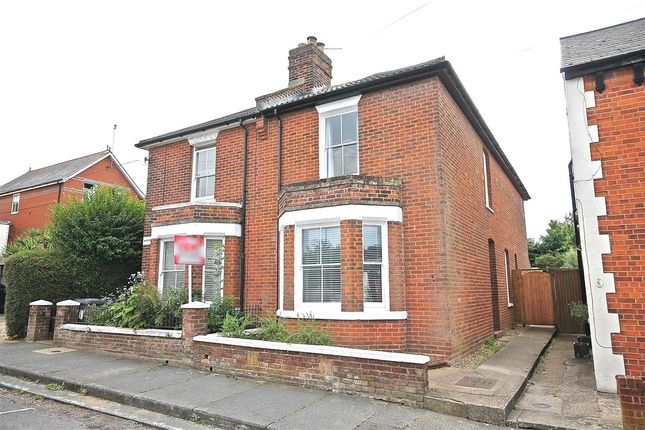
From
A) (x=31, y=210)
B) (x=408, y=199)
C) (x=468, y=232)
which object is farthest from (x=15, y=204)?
(x=468, y=232)

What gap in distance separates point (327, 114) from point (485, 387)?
22.7 ft

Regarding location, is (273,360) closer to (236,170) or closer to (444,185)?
(444,185)

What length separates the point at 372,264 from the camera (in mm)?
8328

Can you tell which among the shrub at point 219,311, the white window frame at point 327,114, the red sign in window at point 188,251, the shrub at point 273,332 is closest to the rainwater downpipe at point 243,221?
the shrub at point 219,311

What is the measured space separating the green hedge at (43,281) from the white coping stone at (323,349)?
22.7ft

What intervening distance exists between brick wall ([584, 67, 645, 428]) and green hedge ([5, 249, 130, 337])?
44.7ft

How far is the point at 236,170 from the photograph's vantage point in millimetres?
11586

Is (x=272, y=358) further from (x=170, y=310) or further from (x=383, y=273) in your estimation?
(x=170, y=310)

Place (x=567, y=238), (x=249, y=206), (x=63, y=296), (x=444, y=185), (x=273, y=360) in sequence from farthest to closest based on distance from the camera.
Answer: (x=567, y=238) < (x=63, y=296) < (x=249, y=206) < (x=444, y=185) < (x=273, y=360)

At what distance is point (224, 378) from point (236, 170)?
6.10 meters

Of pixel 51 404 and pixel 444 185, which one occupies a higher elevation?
pixel 444 185

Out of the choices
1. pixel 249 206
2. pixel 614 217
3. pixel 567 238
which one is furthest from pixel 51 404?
pixel 567 238

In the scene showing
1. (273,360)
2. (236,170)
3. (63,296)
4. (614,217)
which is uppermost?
(236,170)

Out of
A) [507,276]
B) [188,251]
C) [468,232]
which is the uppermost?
[468,232]
